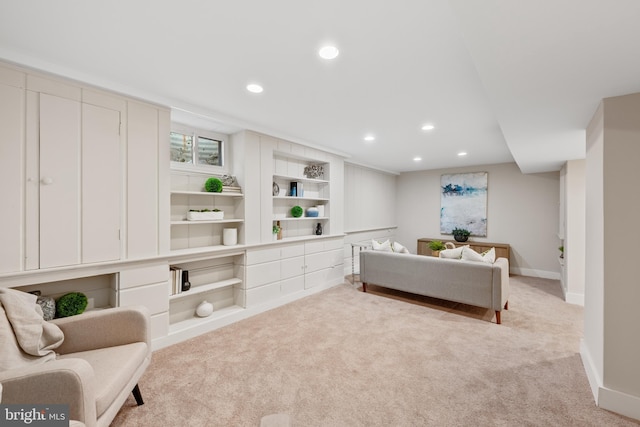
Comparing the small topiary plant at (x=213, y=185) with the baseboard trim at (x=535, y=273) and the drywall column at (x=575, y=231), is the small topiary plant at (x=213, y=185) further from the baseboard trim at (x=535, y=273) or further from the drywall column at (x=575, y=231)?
the baseboard trim at (x=535, y=273)

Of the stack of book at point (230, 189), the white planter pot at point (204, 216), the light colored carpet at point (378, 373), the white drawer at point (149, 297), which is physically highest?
the stack of book at point (230, 189)

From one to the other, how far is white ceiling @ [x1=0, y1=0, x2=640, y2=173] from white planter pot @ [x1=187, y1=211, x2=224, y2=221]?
110 cm

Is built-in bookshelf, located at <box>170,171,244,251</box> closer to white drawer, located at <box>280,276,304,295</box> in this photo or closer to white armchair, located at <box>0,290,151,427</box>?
white drawer, located at <box>280,276,304,295</box>

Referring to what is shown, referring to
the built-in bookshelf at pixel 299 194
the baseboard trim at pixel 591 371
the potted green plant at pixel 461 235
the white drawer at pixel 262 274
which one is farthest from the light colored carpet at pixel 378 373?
the potted green plant at pixel 461 235

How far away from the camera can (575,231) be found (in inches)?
157

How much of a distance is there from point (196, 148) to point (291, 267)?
6.89ft

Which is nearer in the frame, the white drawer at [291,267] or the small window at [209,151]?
the small window at [209,151]

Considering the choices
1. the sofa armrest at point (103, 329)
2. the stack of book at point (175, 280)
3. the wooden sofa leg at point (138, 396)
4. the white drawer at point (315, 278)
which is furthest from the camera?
the white drawer at point (315, 278)

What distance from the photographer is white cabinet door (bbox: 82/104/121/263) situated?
7.52 feet

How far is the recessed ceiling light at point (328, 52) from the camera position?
72.0 inches

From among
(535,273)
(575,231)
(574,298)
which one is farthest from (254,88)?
(535,273)

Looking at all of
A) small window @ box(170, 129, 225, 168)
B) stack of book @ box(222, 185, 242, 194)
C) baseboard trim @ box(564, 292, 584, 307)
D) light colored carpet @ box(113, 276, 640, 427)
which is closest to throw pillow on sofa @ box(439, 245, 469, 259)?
light colored carpet @ box(113, 276, 640, 427)

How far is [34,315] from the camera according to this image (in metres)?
1.60

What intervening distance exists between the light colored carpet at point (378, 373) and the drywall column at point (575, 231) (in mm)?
639
